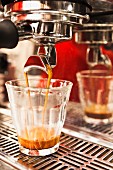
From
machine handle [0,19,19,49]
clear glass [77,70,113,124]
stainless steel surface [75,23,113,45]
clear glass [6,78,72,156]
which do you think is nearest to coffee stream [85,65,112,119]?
clear glass [77,70,113,124]

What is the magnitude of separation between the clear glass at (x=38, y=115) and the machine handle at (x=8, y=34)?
0.08 meters

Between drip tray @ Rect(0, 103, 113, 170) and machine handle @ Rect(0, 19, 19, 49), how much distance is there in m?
0.19

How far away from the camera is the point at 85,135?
57 cm

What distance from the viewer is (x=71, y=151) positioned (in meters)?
0.48

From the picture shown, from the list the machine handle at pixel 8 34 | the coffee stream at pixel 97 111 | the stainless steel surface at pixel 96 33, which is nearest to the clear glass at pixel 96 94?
the coffee stream at pixel 97 111

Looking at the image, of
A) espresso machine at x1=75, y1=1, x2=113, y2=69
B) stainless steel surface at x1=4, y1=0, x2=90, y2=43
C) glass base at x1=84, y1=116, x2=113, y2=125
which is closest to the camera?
stainless steel surface at x1=4, y1=0, x2=90, y2=43

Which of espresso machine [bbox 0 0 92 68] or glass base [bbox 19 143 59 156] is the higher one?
espresso machine [bbox 0 0 92 68]

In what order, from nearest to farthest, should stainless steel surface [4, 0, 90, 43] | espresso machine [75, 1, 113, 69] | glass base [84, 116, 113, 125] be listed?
1. stainless steel surface [4, 0, 90, 43]
2. espresso machine [75, 1, 113, 69]
3. glass base [84, 116, 113, 125]

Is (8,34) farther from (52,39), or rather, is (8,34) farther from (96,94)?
(96,94)

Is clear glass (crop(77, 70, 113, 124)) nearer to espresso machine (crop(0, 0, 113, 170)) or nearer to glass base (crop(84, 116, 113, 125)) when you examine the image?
glass base (crop(84, 116, 113, 125))

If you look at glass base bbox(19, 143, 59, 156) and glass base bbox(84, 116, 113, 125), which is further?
glass base bbox(84, 116, 113, 125)

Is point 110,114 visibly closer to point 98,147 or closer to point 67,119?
point 67,119

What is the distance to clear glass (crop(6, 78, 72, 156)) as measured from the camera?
46 cm

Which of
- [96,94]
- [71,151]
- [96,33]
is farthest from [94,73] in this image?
[71,151]
